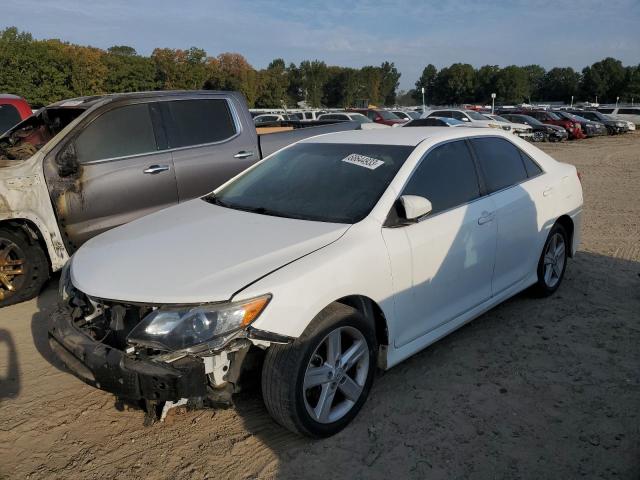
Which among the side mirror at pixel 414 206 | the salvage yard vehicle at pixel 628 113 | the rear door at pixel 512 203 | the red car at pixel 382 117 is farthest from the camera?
the salvage yard vehicle at pixel 628 113

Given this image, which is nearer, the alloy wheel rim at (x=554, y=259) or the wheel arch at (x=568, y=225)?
the alloy wheel rim at (x=554, y=259)

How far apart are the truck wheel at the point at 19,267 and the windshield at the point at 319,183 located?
1931 mm

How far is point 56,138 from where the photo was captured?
4953 mm

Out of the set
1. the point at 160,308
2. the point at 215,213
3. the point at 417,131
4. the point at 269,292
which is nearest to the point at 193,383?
the point at 160,308

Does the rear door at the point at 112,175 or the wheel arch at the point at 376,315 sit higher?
the rear door at the point at 112,175

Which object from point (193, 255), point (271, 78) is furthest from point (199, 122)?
point (271, 78)

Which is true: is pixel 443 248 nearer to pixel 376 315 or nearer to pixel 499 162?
pixel 376 315

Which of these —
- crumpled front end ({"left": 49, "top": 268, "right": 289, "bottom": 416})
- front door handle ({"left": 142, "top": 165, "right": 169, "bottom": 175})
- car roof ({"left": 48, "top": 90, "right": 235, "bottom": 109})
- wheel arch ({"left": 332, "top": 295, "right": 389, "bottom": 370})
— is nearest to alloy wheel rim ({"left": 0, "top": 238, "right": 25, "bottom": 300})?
front door handle ({"left": 142, "top": 165, "right": 169, "bottom": 175})

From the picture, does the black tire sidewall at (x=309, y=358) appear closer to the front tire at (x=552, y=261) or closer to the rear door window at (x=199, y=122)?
the front tire at (x=552, y=261)

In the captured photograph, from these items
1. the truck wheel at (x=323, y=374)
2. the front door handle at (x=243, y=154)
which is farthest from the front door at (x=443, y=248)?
the front door handle at (x=243, y=154)

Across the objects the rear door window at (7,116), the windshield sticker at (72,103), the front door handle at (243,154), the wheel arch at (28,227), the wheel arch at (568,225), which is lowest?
the wheel arch at (568,225)

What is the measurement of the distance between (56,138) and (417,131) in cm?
326

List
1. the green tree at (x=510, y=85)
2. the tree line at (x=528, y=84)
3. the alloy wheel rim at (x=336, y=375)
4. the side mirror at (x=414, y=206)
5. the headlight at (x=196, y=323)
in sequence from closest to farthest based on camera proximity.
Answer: the headlight at (x=196, y=323)
the alloy wheel rim at (x=336, y=375)
the side mirror at (x=414, y=206)
the tree line at (x=528, y=84)
the green tree at (x=510, y=85)

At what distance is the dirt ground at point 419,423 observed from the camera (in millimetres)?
2736
